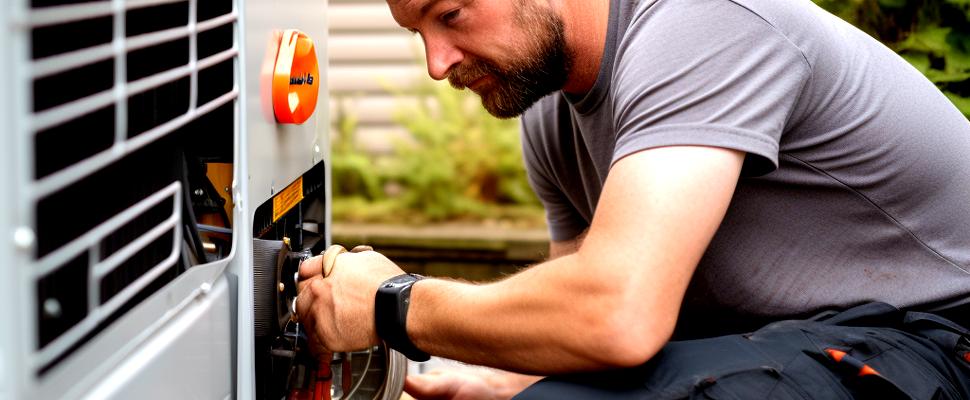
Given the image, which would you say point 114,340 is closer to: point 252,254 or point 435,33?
point 252,254

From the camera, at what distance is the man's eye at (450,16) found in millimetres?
1664

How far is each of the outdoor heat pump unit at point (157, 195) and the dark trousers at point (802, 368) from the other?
1.50ft

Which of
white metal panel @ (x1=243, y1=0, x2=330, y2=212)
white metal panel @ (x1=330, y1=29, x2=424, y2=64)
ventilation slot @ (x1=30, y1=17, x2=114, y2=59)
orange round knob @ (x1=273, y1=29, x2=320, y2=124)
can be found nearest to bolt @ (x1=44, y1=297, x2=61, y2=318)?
ventilation slot @ (x1=30, y1=17, x2=114, y2=59)

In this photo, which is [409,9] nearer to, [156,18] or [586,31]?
[586,31]

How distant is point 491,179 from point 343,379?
2.65 metres

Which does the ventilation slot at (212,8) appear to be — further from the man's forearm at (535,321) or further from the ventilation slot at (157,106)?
the man's forearm at (535,321)

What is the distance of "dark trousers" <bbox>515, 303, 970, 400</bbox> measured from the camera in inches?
56.3

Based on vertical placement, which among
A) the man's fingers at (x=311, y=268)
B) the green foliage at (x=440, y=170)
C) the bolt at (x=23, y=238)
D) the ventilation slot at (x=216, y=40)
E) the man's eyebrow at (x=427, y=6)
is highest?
the man's eyebrow at (x=427, y=6)

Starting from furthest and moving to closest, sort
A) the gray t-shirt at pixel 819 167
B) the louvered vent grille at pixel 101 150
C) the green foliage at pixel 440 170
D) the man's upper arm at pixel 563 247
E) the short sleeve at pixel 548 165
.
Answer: the green foliage at pixel 440 170 → the man's upper arm at pixel 563 247 → the short sleeve at pixel 548 165 → the gray t-shirt at pixel 819 167 → the louvered vent grille at pixel 101 150

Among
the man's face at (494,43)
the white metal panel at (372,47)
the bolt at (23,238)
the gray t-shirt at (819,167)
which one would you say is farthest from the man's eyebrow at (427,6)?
the white metal panel at (372,47)

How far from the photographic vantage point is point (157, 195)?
41.9 inches

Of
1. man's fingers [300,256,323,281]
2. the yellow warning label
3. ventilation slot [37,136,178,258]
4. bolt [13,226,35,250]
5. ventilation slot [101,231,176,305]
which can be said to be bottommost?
man's fingers [300,256,323,281]

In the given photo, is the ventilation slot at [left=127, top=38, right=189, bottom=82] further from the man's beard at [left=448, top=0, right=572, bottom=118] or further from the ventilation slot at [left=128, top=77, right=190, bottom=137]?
the man's beard at [left=448, top=0, right=572, bottom=118]

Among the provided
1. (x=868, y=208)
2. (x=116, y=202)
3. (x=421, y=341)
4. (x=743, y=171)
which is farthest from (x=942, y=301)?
(x=116, y=202)
